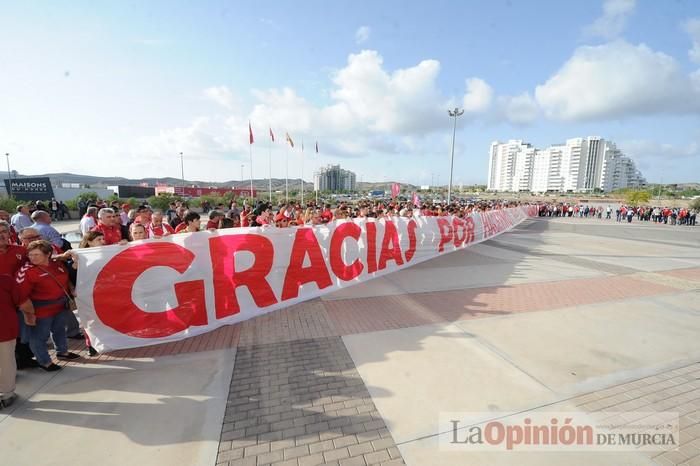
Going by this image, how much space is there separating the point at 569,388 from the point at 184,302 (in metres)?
5.12

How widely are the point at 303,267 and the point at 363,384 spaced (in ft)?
10.4

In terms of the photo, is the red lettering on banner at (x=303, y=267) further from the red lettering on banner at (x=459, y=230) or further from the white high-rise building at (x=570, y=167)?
the white high-rise building at (x=570, y=167)

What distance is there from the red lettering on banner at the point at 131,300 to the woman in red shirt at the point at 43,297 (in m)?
0.38

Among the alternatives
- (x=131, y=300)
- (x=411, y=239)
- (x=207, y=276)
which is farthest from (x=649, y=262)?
(x=131, y=300)

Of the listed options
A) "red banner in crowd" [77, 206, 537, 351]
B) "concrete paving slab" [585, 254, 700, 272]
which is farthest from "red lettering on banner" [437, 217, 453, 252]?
"concrete paving slab" [585, 254, 700, 272]

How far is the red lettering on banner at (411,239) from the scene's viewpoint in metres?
9.40

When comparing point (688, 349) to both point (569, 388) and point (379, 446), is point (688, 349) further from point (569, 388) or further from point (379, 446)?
point (379, 446)

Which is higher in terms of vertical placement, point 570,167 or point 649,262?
point 570,167

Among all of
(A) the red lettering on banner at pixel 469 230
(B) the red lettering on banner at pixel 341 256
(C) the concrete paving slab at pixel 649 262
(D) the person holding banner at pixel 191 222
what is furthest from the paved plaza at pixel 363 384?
(A) the red lettering on banner at pixel 469 230

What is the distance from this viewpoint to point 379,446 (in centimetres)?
266

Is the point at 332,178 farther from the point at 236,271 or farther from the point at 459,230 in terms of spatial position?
the point at 236,271

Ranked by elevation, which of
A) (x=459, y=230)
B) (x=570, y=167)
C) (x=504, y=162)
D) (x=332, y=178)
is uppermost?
(x=504, y=162)

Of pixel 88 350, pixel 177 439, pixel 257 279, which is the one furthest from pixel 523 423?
pixel 88 350

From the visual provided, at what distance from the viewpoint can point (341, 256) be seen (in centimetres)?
716
